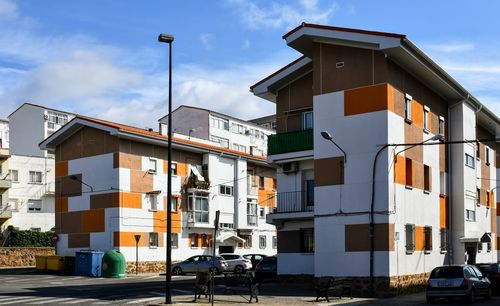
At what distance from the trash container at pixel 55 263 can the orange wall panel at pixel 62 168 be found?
6.45 metres

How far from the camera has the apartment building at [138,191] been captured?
45062mm

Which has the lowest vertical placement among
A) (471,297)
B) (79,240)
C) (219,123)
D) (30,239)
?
(471,297)

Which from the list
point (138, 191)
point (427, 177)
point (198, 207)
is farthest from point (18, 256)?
point (427, 177)

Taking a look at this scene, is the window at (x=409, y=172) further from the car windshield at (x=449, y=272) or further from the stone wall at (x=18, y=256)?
the stone wall at (x=18, y=256)

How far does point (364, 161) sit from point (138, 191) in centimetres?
2205

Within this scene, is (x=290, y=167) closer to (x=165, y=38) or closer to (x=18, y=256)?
(x=165, y=38)

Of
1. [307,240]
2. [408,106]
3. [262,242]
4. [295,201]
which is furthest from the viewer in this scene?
[262,242]

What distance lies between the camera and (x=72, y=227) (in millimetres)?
47875

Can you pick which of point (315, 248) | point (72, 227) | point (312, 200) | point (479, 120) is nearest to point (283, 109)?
point (312, 200)

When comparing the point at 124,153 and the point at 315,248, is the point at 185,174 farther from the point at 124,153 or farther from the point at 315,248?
the point at 315,248

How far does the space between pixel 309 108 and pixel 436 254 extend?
948 cm

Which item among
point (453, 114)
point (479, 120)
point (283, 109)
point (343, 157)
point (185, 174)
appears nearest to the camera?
point (343, 157)

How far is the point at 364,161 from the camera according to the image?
2820 centimetres

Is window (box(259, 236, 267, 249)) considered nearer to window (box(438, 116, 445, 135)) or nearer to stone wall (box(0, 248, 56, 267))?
stone wall (box(0, 248, 56, 267))
